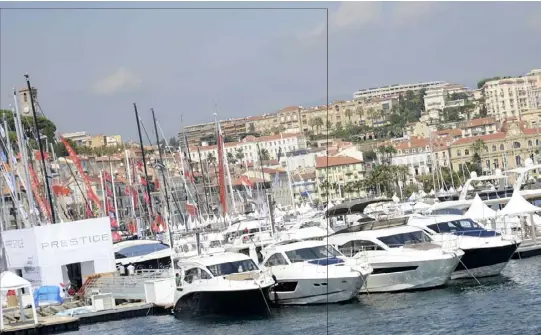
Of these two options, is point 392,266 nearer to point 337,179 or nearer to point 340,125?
point 337,179

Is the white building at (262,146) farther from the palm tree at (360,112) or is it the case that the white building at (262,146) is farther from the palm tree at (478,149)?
the palm tree at (360,112)

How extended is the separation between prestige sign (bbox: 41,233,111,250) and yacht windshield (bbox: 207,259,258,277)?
4741mm

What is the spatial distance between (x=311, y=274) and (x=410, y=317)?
3.10m

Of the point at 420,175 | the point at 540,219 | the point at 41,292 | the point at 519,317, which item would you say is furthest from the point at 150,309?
the point at 420,175

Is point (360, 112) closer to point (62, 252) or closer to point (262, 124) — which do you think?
point (262, 124)

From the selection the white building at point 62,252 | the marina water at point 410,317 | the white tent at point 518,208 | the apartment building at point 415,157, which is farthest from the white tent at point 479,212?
the apartment building at point 415,157

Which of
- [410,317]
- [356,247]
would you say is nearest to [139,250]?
[356,247]

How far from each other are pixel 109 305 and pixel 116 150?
3962 inches

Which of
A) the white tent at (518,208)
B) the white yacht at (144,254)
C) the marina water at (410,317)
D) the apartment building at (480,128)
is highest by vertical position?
the apartment building at (480,128)

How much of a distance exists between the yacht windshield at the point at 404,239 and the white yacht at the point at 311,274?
1119mm

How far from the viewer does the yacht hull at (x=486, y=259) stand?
933 inches

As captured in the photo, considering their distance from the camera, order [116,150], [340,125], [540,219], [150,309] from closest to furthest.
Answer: [150,309], [540,219], [116,150], [340,125]

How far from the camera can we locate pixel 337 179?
379 ft

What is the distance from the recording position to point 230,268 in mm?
21875
